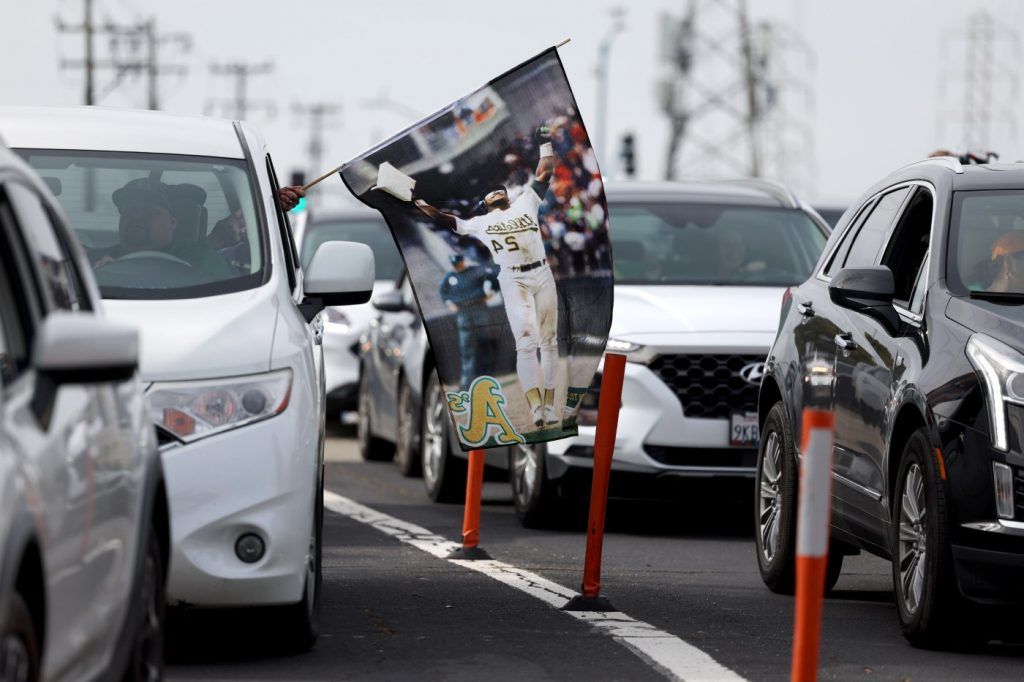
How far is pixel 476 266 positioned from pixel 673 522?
423 cm

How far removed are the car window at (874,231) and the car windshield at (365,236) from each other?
1082 cm

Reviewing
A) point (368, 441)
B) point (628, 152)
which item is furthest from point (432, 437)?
point (628, 152)

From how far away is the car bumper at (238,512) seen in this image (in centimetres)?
693

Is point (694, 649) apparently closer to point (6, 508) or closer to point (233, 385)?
point (233, 385)

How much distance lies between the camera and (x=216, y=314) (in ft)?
24.5

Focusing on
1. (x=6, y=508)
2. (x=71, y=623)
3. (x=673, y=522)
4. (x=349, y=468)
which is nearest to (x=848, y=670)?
(x=71, y=623)

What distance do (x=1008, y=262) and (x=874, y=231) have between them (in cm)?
103

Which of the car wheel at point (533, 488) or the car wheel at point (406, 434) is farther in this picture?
the car wheel at point (406, 434)

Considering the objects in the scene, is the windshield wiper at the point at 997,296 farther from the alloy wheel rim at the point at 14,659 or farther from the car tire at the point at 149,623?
the alloy wheel rim at the point at 14,659

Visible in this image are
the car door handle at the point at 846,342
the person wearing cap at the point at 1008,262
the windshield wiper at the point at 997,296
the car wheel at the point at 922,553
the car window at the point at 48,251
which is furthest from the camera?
the car door handle at the point at 846,342

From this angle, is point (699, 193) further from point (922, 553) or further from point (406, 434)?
point (922, 553)

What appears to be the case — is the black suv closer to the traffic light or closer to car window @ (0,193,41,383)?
car window @ (0,193,41,383)

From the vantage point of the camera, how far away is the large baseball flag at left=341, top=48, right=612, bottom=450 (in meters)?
8.98

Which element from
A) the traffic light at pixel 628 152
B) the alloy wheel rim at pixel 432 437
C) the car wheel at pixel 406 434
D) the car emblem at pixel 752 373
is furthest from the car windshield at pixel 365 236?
the traffic light at pixel 628 152
